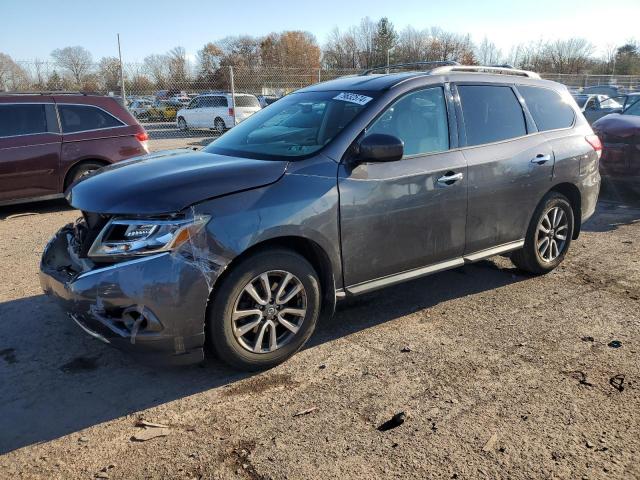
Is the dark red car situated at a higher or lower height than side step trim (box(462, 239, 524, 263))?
higher

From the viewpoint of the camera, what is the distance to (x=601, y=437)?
2766mm

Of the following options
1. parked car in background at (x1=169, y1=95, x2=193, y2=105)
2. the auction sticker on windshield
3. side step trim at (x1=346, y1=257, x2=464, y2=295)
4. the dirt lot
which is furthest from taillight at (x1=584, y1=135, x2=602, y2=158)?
parked car in background at (x1=169, y1=95, x2=193, y2=105)

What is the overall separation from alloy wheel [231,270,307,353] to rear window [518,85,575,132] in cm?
299

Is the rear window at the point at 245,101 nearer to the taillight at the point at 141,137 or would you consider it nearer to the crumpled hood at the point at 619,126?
the taillight at the point at 141,137

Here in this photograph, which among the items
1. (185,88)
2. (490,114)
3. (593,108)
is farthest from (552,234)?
(185,88)

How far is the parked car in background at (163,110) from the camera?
24.9 metres

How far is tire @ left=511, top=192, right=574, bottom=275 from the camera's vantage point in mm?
4980

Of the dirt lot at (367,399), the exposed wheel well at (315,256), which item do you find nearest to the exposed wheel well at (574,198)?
the dirt lot at (367,399)

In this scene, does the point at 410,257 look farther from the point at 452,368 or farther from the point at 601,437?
the point at 601,437

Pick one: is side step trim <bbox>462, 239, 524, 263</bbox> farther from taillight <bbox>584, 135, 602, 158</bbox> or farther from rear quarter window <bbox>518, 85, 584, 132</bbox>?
taillight <bbox>584, 135, 602, 158</bbox>

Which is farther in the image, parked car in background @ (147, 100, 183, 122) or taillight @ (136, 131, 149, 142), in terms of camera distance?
parked car in background @ (147, 100, 183, 122)

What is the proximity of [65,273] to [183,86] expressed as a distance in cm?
1755

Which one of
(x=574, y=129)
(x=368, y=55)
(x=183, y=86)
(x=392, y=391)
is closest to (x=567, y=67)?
(x=368, y=55)

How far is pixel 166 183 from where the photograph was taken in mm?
3232
